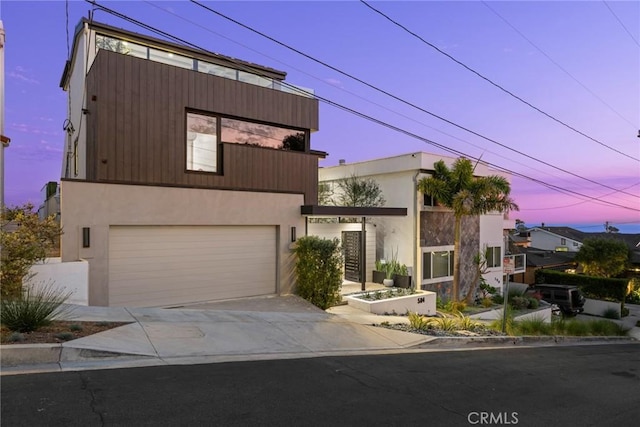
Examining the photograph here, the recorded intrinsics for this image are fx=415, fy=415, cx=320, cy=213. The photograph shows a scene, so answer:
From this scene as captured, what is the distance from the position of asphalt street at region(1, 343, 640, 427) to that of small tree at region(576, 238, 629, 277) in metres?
30.3


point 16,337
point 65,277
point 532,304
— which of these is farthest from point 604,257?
point 16,337

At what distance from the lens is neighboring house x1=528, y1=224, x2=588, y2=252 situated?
59000 mm

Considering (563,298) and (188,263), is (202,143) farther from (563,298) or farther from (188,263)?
(563,298)

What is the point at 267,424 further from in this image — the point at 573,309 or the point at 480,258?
the point at 573,309

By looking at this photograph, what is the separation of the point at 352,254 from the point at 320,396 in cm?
1266

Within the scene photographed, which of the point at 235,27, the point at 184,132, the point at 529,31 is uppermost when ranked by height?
the point at 529,31

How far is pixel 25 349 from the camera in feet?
17.4

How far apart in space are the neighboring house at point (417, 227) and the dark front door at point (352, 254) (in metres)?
2.41

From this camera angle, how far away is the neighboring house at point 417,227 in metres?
19.1

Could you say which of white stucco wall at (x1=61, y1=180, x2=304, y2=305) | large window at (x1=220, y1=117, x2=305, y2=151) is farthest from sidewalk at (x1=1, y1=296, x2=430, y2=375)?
large window at (x1=220, y1=117, x2=305, y2=151)

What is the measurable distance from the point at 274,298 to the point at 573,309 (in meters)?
21.5

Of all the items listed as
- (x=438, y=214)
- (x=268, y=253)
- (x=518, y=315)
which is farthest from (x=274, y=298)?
(x=518, y=315)

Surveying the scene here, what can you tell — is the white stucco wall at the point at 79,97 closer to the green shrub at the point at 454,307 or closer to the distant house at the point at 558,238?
the green shrub at the point at 454,307

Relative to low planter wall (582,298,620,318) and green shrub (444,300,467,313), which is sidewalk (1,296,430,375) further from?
low planter wall (582,298,620,318)
